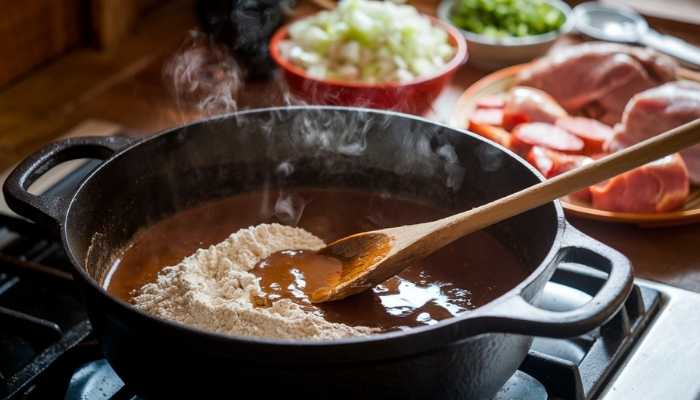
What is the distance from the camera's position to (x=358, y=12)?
1633mm

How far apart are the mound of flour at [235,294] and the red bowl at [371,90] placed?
0.47 meters

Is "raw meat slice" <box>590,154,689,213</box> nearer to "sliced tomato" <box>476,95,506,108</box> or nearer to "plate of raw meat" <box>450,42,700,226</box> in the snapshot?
"plate of raw meat" <box>450,42,700,226</box>

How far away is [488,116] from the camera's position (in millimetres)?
1544

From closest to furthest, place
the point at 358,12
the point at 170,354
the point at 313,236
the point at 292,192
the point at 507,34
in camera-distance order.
A: 1. the point at 170,354
2. the point at 313,236
3. the point at 292,192
4. the point at 358,12
5. the point at 507,34

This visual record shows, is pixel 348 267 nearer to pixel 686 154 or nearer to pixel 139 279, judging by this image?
pixel 139 279

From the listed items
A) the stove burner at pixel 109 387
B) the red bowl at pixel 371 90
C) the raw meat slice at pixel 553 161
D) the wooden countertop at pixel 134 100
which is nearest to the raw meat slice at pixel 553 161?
the raw meat slice at pixel 553 161

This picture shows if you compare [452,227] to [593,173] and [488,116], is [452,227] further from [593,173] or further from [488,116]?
[488,116]

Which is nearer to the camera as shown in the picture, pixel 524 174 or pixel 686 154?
pixel 524 174

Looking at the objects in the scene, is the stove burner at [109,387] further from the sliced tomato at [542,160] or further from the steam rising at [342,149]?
the sliced tomato at [542,160]

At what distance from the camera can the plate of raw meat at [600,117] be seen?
129 cm

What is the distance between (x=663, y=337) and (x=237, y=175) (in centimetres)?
60

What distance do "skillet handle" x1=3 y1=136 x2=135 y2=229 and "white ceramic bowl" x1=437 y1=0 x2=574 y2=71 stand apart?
931 millimetres

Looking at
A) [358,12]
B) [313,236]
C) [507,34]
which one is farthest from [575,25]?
[313,236]

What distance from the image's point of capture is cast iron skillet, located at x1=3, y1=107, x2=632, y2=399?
683 millimetres
